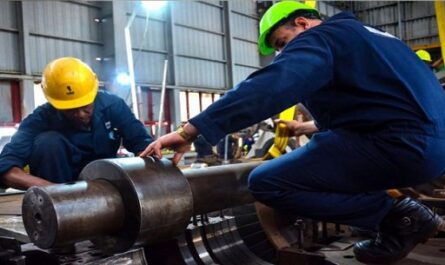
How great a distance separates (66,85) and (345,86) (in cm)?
135

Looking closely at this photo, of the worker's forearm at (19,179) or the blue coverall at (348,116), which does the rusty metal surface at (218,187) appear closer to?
the blue coverall at (348,116)

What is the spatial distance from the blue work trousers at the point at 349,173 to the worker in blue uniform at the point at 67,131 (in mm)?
1016

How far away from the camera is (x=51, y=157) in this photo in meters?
2.17

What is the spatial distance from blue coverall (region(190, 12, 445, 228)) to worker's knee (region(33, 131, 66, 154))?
1069mm

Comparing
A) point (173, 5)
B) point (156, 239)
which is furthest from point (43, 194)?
point (173, 5)

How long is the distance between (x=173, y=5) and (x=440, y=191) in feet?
35.7

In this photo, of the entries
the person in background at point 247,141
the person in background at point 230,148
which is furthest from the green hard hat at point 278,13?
the person in background at point 247,141

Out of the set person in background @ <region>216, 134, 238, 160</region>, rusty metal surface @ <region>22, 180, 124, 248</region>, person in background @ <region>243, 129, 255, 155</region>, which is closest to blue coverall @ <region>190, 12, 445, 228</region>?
rusty metal surface @ <region>22, 180, 124, 248</region>

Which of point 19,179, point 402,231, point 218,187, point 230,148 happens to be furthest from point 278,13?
point 230,148

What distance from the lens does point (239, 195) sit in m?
1.98

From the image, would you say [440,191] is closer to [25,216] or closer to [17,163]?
[25,216]

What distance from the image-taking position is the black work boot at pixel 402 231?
1521 mm

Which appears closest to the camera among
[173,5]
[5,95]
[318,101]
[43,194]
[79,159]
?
[43,194]

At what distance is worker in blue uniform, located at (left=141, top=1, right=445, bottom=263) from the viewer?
4.45 ft
